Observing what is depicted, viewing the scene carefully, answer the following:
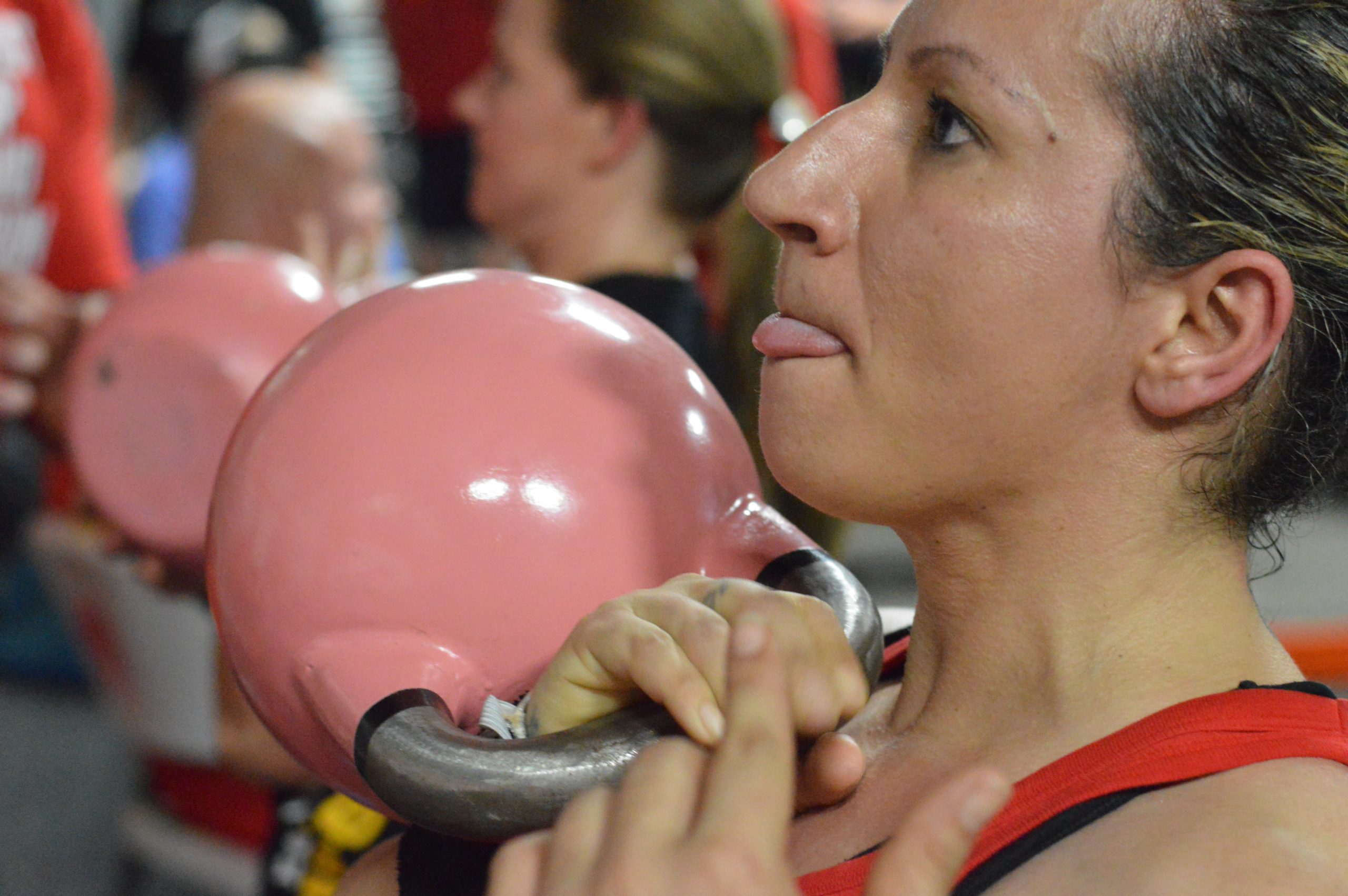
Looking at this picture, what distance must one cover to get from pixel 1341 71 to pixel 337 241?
1787 millimetres

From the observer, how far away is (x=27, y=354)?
1.85m

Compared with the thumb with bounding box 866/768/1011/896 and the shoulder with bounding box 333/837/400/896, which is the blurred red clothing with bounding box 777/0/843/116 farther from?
the thumb with bounding box 866/768/1011/896

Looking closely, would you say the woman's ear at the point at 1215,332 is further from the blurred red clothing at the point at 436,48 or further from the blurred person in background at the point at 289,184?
the blurred red clothing at the point at 436,48

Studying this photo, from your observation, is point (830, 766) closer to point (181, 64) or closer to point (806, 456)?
point (806, 456)

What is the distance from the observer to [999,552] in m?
0.79

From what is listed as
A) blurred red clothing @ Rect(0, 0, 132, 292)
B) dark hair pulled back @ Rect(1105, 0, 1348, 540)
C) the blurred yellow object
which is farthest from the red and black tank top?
blurred red clothing @ Rect(0, 0, 132, 292)

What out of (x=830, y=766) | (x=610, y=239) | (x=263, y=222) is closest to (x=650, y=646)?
(x=830, y=766)

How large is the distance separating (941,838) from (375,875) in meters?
0.48

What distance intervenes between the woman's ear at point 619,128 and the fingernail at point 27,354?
786mm

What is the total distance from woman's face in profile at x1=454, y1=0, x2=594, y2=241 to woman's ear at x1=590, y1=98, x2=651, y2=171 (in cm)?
2

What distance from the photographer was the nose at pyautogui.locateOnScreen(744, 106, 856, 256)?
30.3 inches

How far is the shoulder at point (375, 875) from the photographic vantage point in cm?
88

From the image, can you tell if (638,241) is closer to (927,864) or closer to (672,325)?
(672,325)

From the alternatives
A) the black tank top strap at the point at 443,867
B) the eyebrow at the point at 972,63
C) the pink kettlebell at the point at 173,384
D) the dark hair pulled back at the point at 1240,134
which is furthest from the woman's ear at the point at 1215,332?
the pink kettlebell at the point at 173,384
